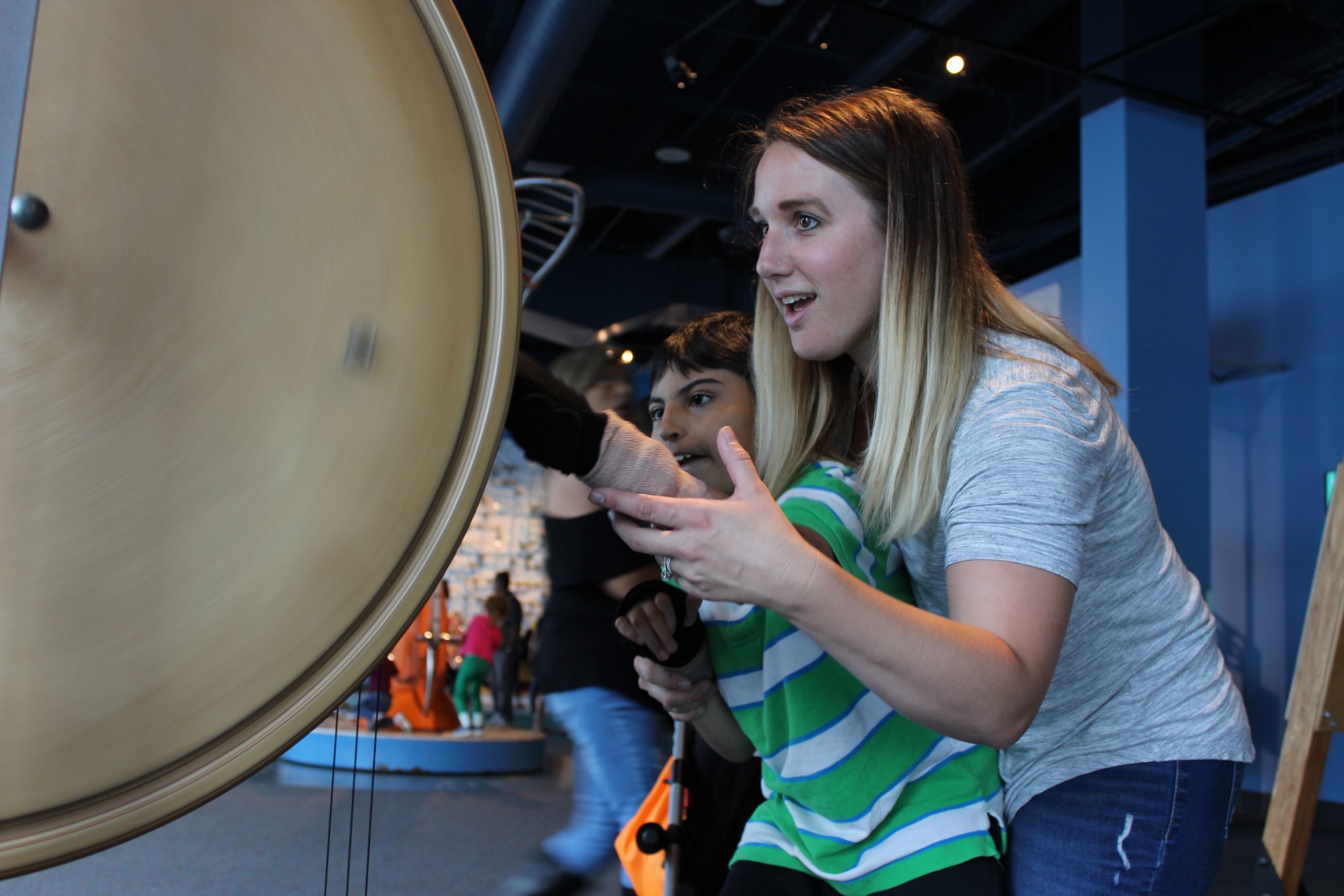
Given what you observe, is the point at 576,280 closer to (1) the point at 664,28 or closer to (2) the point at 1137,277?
(1) the point at 664,28

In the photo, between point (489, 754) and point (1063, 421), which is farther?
point (489, 754)

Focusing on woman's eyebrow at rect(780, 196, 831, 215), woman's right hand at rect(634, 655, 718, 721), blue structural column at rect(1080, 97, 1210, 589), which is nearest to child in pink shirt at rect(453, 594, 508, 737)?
blue structural column at rect(1080, 97, 1210, 589)

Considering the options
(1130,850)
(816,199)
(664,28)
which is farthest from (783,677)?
(664,28)

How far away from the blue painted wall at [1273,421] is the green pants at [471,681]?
16.6 feet

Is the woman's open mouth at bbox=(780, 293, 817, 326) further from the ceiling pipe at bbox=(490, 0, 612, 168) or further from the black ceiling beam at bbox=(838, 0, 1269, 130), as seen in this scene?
the black ceiling beam at bbox=(838, 0, 1269, 130)

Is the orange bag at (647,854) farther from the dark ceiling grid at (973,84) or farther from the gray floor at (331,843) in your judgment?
the dark ceiling grid at (973,84)

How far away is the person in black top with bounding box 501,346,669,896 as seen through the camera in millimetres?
2035

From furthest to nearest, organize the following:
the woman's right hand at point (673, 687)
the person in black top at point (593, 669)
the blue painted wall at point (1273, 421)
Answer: the blue painted wall at point (1273, 421) → the person in black top at point (593, 669) → the woman's right hand at point (673, 687)

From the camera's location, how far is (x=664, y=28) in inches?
238

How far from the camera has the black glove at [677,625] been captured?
3.23 feet

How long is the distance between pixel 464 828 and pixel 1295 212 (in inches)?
233

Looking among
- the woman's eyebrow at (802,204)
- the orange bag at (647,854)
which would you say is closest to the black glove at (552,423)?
the woman's eyebrow at (802,204)

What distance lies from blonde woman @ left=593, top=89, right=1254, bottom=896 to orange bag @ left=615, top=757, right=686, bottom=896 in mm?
809

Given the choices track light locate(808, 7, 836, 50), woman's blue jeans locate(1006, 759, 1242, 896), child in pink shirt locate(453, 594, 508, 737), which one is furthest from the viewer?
child in pink shirt locate(453, 594, 508, 737)
